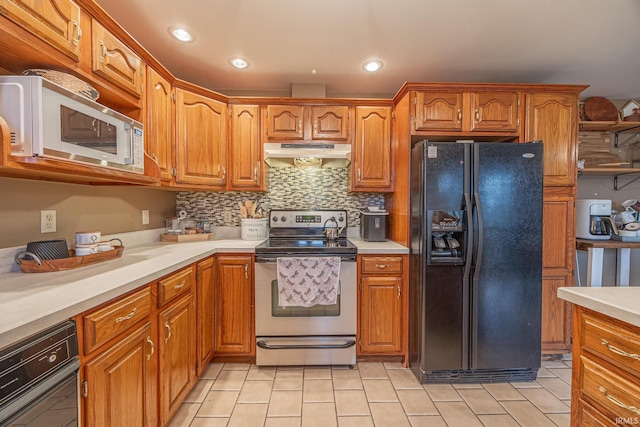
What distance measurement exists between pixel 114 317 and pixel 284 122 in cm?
191

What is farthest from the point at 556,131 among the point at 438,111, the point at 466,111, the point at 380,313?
the point at 380,313

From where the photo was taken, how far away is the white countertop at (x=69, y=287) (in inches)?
29.1

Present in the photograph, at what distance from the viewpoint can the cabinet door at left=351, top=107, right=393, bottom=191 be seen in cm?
241

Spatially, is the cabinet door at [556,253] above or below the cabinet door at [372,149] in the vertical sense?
below

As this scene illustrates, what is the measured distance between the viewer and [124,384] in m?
1.07

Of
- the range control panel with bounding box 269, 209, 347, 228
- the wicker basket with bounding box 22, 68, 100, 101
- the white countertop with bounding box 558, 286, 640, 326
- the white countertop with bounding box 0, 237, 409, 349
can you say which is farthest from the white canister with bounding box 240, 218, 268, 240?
the white countertop with bounding box 558, 286, 640, 326

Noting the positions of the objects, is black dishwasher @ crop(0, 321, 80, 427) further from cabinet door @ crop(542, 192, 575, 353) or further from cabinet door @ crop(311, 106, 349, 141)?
cabinet door @ crop(542, 192, 575, 353)

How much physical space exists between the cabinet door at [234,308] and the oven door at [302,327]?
8cm

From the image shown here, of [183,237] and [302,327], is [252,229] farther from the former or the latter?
[302,327]

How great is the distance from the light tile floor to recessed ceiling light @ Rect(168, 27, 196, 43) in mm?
2443

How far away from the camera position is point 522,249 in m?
1.87

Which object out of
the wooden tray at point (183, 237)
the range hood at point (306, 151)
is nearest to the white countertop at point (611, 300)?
the range hood at point (306, 151)

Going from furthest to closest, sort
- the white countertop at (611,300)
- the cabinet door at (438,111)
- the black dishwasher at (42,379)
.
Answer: the cabinet door at (438,111), the white countertop at (611,300), the black dishwasher at (42,379)

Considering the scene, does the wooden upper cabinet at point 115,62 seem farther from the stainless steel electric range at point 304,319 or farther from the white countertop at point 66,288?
the stainless steel electric range at point 304,319
